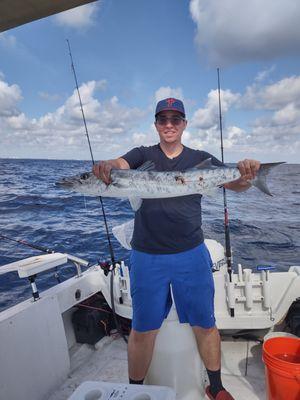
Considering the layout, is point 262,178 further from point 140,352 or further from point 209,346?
point 140,352

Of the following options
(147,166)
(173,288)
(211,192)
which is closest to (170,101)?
(147,166)

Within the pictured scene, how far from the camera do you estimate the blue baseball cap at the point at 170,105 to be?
9.91ft

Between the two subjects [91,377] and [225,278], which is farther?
[225,278]

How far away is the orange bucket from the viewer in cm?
275

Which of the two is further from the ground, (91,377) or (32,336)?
(32,336)

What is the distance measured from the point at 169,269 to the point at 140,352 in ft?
2.50

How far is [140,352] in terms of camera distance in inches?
117

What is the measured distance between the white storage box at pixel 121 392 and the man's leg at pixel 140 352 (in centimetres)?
84

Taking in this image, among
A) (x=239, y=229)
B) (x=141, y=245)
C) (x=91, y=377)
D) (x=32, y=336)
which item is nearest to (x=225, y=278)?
(x=141, y=245)

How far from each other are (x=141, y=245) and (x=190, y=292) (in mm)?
574

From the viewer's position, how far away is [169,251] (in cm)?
292

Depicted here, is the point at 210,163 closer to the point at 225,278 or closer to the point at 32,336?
the point at 225,278

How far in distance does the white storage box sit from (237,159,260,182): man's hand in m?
1.87

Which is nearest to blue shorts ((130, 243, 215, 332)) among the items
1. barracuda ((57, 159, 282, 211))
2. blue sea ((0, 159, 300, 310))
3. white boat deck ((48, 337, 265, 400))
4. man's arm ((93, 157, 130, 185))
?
barracuda ((57, 159, 282, 211))
